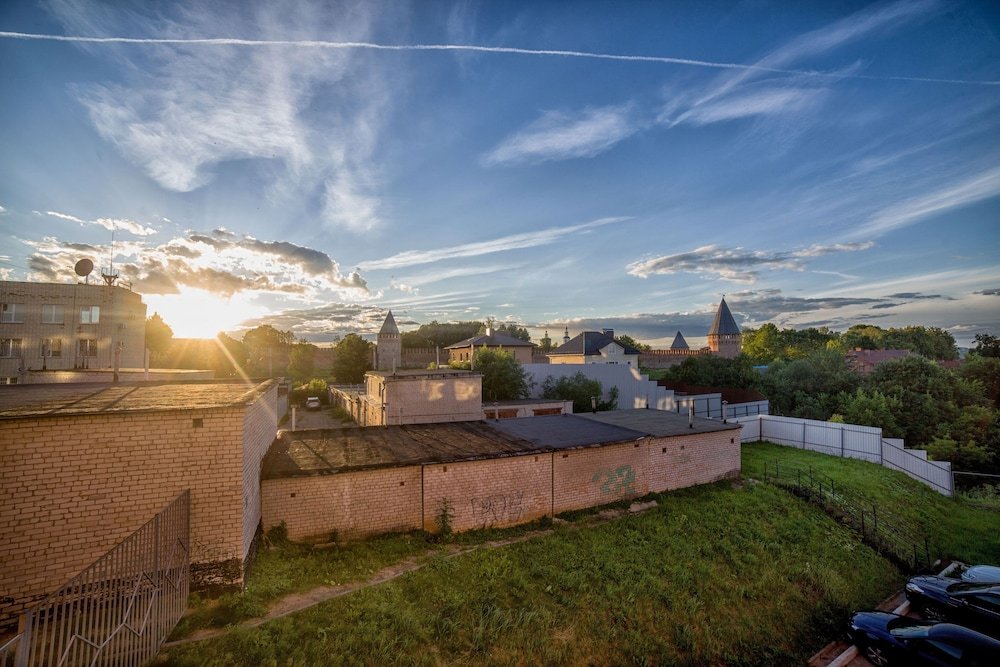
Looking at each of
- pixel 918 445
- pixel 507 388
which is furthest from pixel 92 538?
pixel 918 445

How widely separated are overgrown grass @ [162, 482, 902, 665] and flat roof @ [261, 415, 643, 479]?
231 cm

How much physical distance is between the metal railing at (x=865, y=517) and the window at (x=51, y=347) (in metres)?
40.9

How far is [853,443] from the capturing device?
76.1 ft

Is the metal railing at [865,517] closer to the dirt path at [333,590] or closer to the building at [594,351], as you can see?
the dirt path at [333,590]

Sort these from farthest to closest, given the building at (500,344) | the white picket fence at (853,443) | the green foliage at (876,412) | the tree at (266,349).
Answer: the tree at (266,349), the building at (500,344), the green foliage at (876,412), the white picket fence at (853,443)

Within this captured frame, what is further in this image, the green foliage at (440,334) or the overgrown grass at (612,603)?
the green foliage at (440,334)

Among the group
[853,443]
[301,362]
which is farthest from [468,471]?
[301,362]

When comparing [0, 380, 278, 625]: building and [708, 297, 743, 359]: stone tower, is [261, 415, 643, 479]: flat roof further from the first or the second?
[708, 297, 743, 359]: stone tower

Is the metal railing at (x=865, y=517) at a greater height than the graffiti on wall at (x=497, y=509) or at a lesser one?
lesser

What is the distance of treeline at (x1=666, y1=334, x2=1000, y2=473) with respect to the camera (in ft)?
89.8

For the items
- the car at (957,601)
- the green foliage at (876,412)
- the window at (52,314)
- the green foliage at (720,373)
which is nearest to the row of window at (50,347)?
the window at (52,314)

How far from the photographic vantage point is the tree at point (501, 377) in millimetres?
29750

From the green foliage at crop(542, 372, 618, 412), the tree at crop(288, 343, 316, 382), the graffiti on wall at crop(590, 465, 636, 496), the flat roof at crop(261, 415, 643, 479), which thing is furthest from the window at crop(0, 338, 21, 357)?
the graffiti on wall at crop(590, 465, 636, 496)

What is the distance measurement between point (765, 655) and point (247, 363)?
59.8 m
